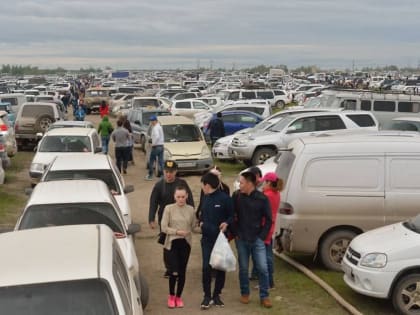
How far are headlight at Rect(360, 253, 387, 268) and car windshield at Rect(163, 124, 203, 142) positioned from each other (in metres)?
12.8

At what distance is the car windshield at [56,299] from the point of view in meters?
4.23

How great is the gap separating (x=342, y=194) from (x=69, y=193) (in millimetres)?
3941

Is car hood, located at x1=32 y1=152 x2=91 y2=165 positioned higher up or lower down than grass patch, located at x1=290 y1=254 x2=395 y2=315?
higher up

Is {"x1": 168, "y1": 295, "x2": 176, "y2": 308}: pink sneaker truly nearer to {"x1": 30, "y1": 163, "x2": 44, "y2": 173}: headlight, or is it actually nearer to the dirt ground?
the dirt ground

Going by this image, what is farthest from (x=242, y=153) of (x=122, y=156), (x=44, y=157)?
(x=44, y=157)

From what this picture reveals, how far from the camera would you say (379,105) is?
26656mm

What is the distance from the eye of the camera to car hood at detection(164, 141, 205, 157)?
1936cm

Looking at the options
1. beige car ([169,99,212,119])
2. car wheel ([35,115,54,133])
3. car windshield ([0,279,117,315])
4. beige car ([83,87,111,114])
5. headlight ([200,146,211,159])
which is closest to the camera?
car windshield ([0,279,117,315])

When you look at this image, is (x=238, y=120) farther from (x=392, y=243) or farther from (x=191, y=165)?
(x=392, y=243)

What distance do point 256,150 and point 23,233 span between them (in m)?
14.6

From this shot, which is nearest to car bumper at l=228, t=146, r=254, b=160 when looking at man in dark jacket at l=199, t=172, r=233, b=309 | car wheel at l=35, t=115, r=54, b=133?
car wheel at l=35, t=115, r=54, b=133

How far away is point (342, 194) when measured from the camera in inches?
373

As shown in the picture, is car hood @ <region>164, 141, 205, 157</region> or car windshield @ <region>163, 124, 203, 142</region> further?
car windshield @ <region>163, 124, 203, 142</region>

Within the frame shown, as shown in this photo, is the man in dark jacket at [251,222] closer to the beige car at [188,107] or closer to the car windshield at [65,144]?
the car windshield at [65,144]
